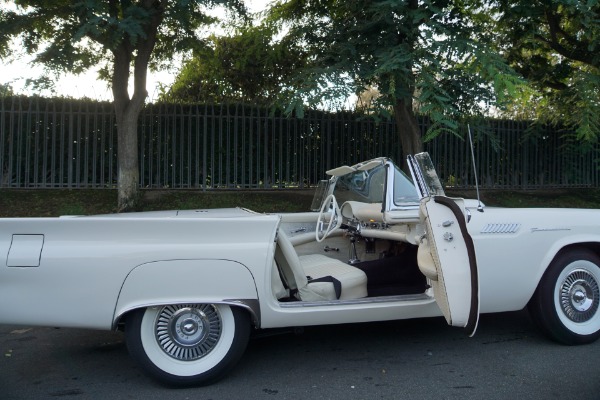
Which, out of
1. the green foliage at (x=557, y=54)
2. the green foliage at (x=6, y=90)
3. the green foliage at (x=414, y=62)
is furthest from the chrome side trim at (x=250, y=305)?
the green foliage at (x=6, y=90)

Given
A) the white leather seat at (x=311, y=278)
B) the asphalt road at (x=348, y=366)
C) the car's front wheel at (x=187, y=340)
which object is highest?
the white leather seat at (x=311, y=278)

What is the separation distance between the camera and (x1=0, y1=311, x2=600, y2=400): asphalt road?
3539mm

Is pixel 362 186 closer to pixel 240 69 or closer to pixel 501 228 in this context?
pixel 501 228

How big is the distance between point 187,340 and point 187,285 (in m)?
0.41

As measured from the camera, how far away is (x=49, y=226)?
3434mm

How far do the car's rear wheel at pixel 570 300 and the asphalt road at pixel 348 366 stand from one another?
141 millimetres

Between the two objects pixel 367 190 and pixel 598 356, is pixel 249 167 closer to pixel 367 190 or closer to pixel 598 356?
pixel 367 190

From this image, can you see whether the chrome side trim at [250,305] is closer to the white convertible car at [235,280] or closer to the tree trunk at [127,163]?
the white convertible car at [235,280]

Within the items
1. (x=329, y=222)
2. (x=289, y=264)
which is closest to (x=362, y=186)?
(x=329, y=222)

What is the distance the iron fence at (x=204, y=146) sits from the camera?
10406 millimetres

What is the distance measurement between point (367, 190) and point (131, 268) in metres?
2.45

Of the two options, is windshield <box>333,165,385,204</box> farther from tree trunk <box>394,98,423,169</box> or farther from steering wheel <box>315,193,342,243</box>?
tree trunk <box>394,98,423,169</box>

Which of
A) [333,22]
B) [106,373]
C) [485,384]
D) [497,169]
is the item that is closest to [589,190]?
[497,169]

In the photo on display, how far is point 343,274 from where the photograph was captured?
4.39 meters
